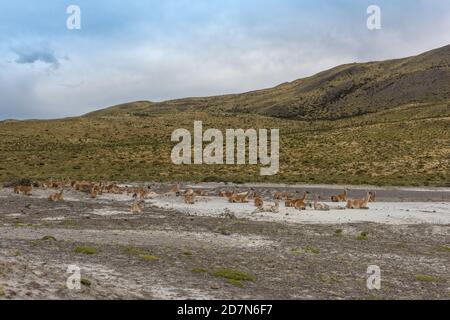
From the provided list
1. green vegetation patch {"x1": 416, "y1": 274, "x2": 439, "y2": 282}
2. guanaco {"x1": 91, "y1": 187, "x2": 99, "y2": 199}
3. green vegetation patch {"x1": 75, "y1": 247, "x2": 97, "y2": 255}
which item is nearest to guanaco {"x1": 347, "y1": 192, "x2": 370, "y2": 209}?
green vegetation patch {"x1": 416, "y1": 274, "x2": 439, "y2": 282}

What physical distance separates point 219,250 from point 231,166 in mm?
54540

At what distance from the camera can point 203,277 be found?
15.6 metres

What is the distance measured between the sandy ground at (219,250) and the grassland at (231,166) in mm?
28604

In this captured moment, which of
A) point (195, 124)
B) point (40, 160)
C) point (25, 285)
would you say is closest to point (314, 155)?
point (40, 160)

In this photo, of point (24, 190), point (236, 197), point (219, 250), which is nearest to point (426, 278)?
point (219, 250)

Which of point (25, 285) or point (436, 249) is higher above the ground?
point (25, 285)

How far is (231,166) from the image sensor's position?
7500cm

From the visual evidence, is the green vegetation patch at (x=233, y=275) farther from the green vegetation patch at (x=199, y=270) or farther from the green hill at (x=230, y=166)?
the green hill at (x=230, y=166)

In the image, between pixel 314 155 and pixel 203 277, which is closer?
pixel 203 277

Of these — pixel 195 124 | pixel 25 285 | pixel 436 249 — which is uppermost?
pixel 195 124
